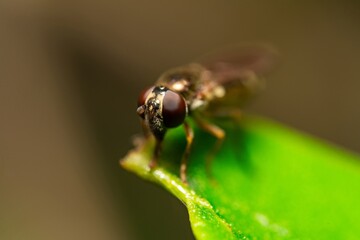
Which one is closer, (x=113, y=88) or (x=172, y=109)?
(x=172, y=109)

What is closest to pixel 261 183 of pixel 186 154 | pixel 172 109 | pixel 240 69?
pixel 186 154

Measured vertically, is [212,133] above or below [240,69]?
below

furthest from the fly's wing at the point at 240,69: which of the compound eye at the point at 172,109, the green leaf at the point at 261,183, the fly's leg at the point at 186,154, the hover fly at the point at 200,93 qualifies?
the compound eye at the point at 172,109

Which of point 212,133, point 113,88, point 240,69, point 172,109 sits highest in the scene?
point 172,109

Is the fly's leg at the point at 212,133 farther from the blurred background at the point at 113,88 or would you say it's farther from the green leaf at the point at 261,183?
the blurred background at the point at 113,88

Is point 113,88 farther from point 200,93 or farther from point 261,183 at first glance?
point 261,183

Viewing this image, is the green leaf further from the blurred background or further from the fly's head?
the blurred background

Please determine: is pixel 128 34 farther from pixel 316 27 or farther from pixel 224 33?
pixel 316 27

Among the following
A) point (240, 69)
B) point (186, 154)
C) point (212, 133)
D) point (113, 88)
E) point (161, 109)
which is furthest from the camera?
point (113, 88)

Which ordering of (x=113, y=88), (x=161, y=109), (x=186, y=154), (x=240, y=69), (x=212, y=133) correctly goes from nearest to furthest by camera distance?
(x=161, y=109) < (x=186, y=154) < (x=212, y=133) < (x=240, y=69) < (x=113, y=88)
